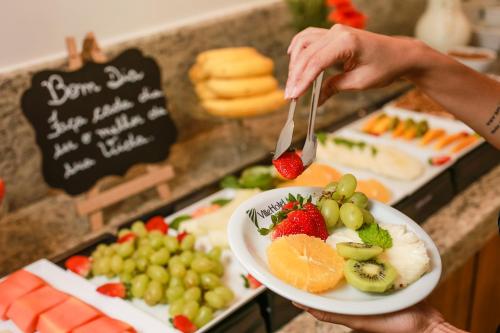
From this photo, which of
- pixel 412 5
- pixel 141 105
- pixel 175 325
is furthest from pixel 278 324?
pixel 412 5

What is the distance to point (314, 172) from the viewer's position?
5.41 ft

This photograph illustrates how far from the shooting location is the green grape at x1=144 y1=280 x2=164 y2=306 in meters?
1.22

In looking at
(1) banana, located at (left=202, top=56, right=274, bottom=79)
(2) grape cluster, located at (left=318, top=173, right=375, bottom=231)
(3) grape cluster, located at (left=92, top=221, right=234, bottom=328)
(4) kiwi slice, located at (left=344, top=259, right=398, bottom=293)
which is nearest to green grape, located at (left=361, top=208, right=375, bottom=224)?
(2) grape cluster, located at (left=318, top=173, right=375, bottom=231)

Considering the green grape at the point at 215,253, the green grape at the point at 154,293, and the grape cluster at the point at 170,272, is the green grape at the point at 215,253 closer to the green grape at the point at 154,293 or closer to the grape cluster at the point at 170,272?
the grape cluster at the point at 170,272

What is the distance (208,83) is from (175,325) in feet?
2.83

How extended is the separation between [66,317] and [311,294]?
0.51 meters

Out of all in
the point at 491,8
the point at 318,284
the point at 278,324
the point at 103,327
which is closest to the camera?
the point at 318,284

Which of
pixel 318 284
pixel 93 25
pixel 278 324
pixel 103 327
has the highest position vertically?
pixel 93 25

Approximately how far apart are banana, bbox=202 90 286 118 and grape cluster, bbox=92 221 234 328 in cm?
49

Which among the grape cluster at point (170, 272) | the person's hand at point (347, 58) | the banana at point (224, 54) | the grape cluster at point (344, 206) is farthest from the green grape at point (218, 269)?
the banana at point (224, 54)

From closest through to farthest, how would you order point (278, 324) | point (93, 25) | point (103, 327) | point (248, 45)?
point (103, 327), point (278, 324), point (93, 25), point (248, 45)

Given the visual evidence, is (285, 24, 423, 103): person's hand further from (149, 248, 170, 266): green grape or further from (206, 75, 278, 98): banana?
(206, 75, 278, 98): banana

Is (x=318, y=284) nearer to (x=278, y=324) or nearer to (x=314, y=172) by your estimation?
(x=278, y=324)

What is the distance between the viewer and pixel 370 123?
6.82 feet
